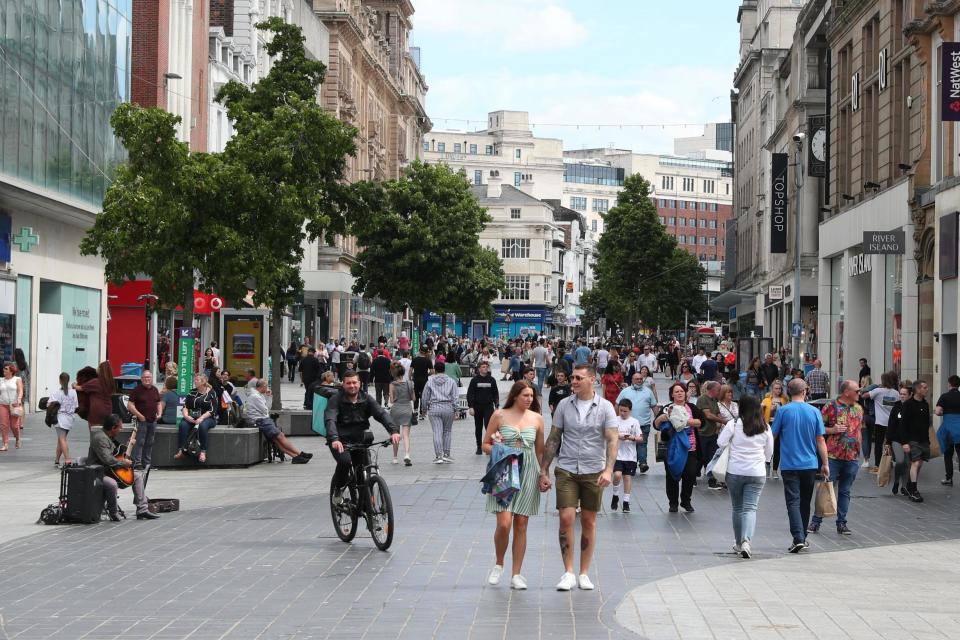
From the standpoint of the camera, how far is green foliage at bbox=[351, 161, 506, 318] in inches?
2633

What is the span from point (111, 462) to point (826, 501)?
24.0 feet

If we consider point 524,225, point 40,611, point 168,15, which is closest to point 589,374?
point 40,611

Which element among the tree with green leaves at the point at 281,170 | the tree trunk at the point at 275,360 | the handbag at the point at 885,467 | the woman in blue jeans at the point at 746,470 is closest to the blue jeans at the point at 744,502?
the woman in blue jeans at the point at 746,470

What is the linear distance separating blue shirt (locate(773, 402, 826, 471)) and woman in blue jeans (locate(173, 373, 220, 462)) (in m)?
10.5

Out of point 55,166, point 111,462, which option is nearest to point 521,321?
point 55,166

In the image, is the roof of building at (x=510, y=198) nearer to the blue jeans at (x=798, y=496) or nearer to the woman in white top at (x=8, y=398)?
the woman in white top at (x=8, y=398)

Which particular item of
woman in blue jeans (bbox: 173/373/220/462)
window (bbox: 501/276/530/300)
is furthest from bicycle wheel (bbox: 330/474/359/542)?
window (bbox: 501/276/530/300)

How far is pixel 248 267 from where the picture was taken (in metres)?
29.8

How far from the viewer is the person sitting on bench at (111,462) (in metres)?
16.2

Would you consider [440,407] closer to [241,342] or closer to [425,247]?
[241,342]

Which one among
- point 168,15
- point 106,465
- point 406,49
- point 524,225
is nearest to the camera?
point 106,465

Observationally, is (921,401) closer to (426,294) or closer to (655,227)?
(426,294)

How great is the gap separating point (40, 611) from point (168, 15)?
40500mm

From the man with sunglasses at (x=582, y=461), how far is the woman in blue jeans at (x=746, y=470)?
2.47 meters
